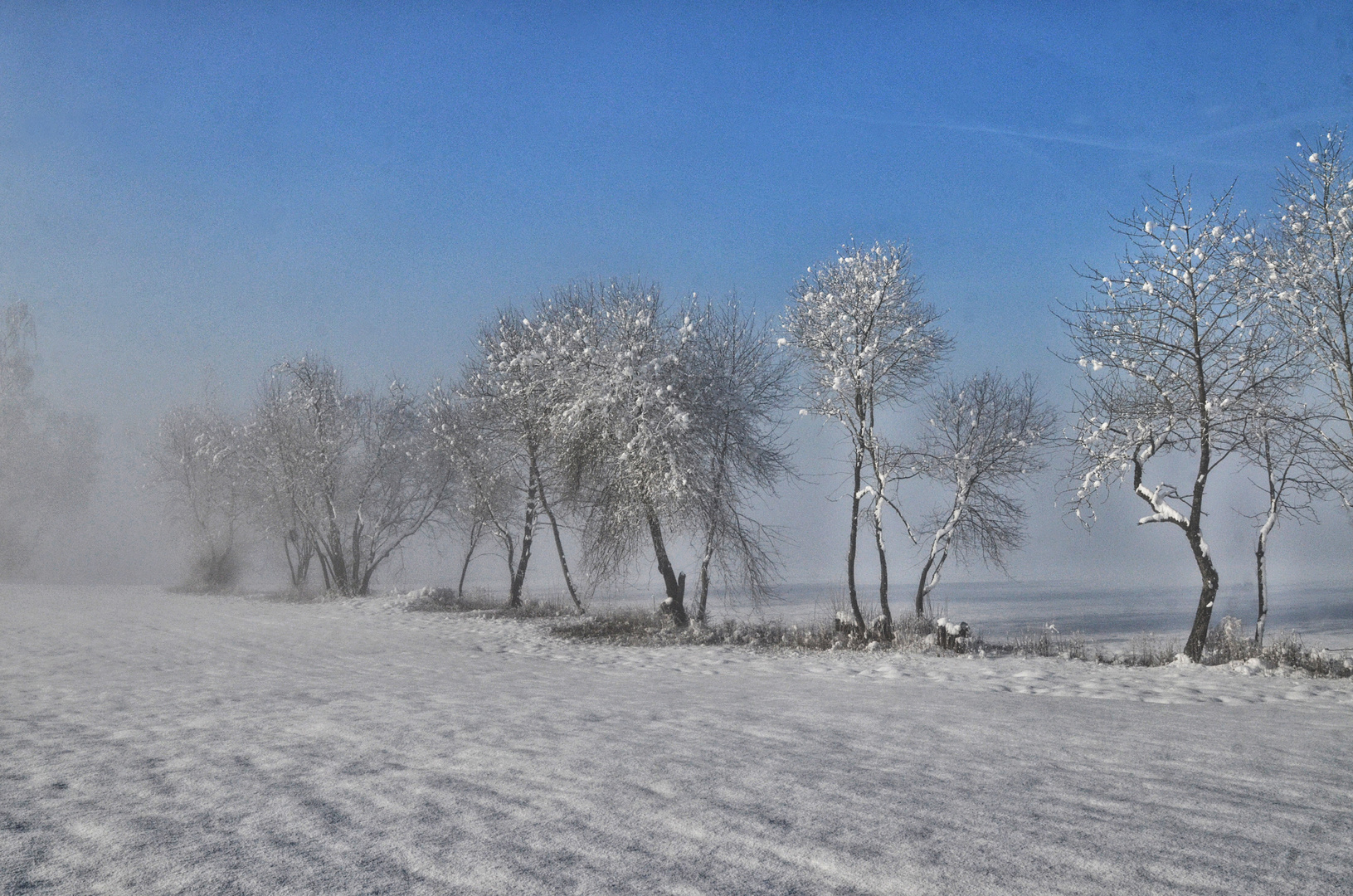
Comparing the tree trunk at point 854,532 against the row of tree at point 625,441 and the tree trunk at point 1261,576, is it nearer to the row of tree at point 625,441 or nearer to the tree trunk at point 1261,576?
the row of tree at point 625,441

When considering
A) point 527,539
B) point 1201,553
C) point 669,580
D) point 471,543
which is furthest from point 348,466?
point 1201,553

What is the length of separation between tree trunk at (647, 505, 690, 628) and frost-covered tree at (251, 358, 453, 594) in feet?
43.6

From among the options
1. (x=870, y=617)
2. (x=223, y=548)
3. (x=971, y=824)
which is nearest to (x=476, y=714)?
(x=971, y=824)

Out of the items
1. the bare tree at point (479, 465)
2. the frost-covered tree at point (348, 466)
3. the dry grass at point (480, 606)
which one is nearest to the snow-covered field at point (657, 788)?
the dry grass at point (480, 606)

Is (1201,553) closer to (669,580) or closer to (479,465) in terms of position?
(669,580)

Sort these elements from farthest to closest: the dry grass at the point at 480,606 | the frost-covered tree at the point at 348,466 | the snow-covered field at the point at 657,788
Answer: the frost-covered tree at the point at 348,466 → the dry grass at the point at 480,606 → the snow-covered field at the point at 657,788

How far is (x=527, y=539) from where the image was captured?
2481cm

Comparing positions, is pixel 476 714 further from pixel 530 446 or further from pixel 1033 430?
pixel 1033 430

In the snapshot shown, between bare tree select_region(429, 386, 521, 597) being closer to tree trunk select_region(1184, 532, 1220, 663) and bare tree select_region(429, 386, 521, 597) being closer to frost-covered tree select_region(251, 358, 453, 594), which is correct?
frost-covered tree select_region(251, 358, 453, 594)

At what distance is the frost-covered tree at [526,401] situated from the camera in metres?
20.3

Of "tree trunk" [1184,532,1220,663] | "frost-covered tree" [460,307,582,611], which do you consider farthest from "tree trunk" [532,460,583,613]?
"tree trunk" [1184,532,1220,663]

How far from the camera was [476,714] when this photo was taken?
7.00 metres

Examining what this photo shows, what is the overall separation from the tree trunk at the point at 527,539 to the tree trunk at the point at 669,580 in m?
5.71

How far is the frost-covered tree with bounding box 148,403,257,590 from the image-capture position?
123ft
